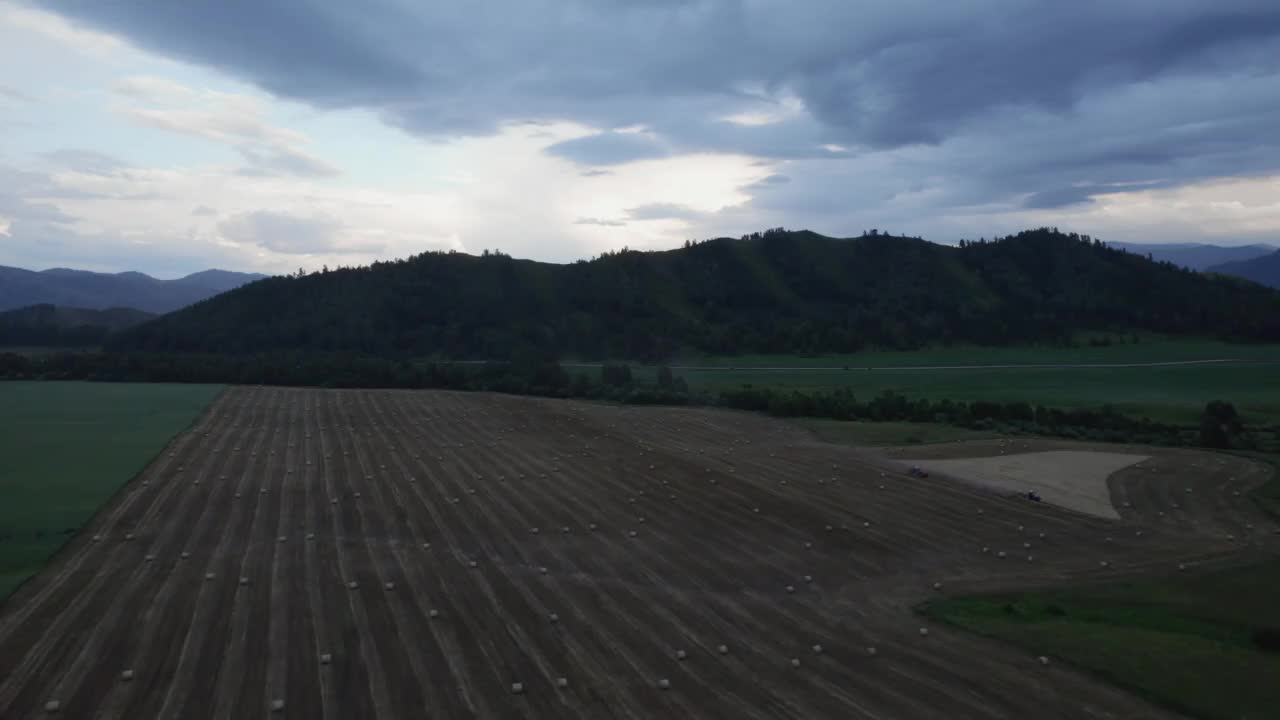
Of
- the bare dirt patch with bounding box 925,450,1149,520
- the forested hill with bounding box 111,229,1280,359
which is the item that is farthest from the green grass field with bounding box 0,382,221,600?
the forested hill with bounding box 111,229,1280,359

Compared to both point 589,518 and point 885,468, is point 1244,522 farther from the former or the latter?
point 589,518

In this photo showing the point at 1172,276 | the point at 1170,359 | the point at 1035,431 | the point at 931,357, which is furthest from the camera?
the point at 1172,276

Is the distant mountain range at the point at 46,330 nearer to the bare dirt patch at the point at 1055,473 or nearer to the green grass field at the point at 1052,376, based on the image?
the green grass field at the point at 1052,376

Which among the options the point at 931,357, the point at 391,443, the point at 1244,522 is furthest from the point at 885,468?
the point at 931,357

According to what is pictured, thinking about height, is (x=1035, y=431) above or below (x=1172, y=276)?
below

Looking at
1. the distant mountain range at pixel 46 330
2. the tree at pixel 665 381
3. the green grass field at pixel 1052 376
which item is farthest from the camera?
the distant mountain range at pixel 46 330

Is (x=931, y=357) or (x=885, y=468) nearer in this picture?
(x=885, y=468)

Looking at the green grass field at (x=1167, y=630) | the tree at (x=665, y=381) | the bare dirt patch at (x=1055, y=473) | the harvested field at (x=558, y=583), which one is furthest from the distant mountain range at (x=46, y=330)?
the green grass field at (x=1167, y=630)
